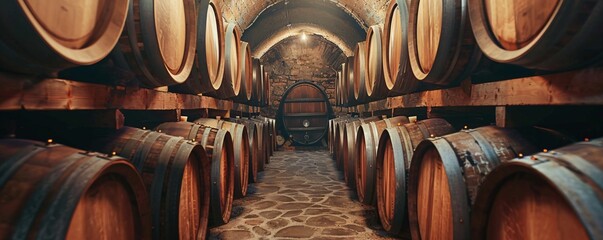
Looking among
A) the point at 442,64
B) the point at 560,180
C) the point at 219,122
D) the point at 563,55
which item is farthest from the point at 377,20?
the point at 560,180

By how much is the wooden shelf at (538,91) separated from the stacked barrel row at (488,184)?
0.20 metres

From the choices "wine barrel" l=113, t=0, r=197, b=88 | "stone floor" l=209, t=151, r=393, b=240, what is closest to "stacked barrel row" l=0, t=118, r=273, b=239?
"wine barrel" l=113, t=0, r=197, b=88

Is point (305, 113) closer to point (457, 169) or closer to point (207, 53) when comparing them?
point (207, 53)

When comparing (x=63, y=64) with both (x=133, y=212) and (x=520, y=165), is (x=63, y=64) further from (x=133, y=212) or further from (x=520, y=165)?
(x=520, y=165)

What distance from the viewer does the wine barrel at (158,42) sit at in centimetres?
218

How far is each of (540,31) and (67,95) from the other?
209 centimetres

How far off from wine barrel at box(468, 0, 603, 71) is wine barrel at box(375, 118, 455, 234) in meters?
0.95

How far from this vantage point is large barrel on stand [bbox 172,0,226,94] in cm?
333

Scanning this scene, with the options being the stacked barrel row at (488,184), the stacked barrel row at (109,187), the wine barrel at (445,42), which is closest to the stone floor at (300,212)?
the stacked barrel row at (488,184)

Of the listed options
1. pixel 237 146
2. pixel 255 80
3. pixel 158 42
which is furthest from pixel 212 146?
pixel 255 80

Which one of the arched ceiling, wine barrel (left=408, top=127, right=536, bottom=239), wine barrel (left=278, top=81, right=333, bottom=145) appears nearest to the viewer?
wine barrel (left=408, top=127, right=536, bottom=239)

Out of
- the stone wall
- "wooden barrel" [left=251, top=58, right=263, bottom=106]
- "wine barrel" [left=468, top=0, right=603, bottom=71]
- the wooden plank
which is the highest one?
the stone wall

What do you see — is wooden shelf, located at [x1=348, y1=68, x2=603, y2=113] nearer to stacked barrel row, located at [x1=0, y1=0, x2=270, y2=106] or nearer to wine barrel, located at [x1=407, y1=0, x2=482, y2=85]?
wine barrel, located at [x1=407, y1=0, x2=482, y2=85]

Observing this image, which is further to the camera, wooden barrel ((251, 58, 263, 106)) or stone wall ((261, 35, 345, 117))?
stone wall ((261, 35, 345, 117))
